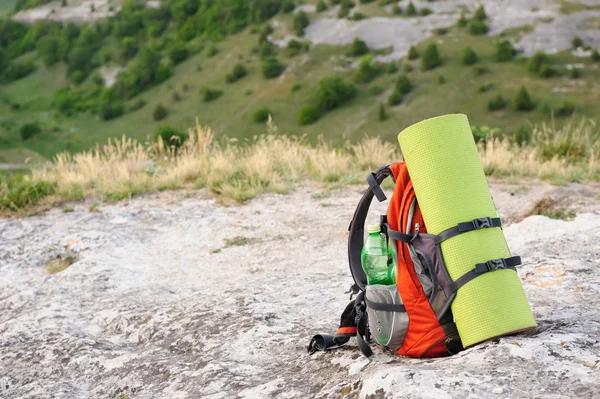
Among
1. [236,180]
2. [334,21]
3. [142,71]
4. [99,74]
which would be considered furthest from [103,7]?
[236,180]

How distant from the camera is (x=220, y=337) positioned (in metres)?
3.64

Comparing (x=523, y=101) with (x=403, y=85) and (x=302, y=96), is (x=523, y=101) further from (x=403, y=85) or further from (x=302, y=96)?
(x=302, y=96)

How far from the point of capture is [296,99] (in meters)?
77.0

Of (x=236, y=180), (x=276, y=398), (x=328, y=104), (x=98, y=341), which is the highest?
(x=276, y=398)

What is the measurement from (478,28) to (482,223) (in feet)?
269

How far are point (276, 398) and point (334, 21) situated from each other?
93.3 metres

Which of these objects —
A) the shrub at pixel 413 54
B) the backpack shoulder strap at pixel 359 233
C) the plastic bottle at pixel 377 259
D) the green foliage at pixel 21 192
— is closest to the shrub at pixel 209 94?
the shrub at pixel 413 54

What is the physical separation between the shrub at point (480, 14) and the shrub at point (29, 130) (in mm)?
58763

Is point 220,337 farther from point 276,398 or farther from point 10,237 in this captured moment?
point 10,237

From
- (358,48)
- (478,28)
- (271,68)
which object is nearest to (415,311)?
(358,48)

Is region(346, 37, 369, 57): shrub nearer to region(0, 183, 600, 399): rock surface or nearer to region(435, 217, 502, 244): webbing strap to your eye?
region(0, 183, 600, 399): rock surface

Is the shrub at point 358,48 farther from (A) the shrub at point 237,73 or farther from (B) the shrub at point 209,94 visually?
(B) the shrub at point 209,94

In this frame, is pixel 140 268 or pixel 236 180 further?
pixel 236 180

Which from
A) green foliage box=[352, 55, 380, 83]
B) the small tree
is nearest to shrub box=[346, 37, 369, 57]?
green foliage box=[352, 55, 380, 83]
